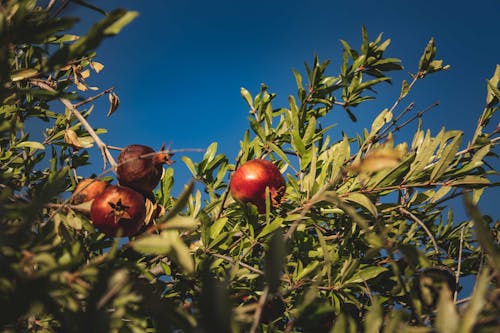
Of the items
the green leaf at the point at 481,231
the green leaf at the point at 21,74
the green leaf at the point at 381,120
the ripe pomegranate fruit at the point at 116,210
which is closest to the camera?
the green leaf at the point at 481,231

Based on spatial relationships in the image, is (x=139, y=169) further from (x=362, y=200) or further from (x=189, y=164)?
(x=362, y=200)

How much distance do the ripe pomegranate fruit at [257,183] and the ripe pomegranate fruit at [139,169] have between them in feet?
1.08

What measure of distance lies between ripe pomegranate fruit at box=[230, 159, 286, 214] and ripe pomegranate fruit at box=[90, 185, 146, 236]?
390 mm

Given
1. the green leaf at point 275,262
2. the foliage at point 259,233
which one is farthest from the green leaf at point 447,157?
the green leaf at point 275,262

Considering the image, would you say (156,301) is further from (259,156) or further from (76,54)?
(259,156)

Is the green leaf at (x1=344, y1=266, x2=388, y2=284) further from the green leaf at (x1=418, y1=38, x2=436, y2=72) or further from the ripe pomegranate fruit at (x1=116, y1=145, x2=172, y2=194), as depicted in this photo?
the green leaf at (x1=418, y1=38, x2=436, y2=72)

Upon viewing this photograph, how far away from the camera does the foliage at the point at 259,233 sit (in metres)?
0.54

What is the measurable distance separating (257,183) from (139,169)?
0.46m

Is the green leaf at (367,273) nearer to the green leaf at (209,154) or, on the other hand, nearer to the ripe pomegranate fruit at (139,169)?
the ripe pomegranate fruit at (139,169)

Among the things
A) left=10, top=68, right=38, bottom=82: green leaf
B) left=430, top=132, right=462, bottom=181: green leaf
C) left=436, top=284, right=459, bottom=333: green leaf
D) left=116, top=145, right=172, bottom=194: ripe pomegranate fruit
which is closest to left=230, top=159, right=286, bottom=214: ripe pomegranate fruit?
left=116, top=145, right=172, bottom=194: ripe pomegranate fruit

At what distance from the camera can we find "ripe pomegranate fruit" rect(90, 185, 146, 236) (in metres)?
1.24

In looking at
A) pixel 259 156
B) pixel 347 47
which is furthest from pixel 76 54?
pixel 347 47

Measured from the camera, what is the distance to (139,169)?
56.1 inches

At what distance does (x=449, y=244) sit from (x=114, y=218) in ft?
6.23
